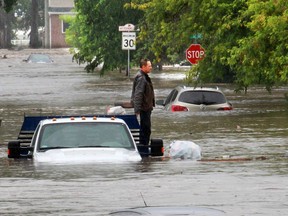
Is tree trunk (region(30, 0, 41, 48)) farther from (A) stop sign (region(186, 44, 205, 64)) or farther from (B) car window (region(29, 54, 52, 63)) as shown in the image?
(A) stop sign (region(186, 44, 205, 64))

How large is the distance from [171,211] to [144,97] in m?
11.8

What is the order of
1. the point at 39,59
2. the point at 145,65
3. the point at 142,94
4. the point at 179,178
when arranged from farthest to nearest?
the point at 39,59
the point at 142,94
the point at 145,65
the point at 179,178

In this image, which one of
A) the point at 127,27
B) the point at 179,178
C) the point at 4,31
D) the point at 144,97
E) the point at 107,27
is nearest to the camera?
the point at 179,178

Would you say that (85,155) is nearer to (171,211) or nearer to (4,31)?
(171,211)

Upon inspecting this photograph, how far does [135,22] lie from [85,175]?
5470 centimetres

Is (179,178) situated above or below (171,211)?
below

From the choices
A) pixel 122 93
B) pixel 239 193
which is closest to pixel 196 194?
→ pixel 239 193

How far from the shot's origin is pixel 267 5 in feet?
109

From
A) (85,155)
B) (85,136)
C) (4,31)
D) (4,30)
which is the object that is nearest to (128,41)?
(85,136)

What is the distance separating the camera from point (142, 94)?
2434 centimetres

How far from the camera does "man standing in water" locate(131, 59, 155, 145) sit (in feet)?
79.6

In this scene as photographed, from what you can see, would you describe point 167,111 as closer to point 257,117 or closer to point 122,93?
point 257,117

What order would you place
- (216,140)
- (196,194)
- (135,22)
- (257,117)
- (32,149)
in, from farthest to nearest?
Result: (135,22), (257,117), (216,140), (32,149), (196,194)

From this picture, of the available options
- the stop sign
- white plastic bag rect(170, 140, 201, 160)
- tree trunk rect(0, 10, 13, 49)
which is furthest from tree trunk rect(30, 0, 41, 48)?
white plastic bag rect(170, 140, 201, 160)
